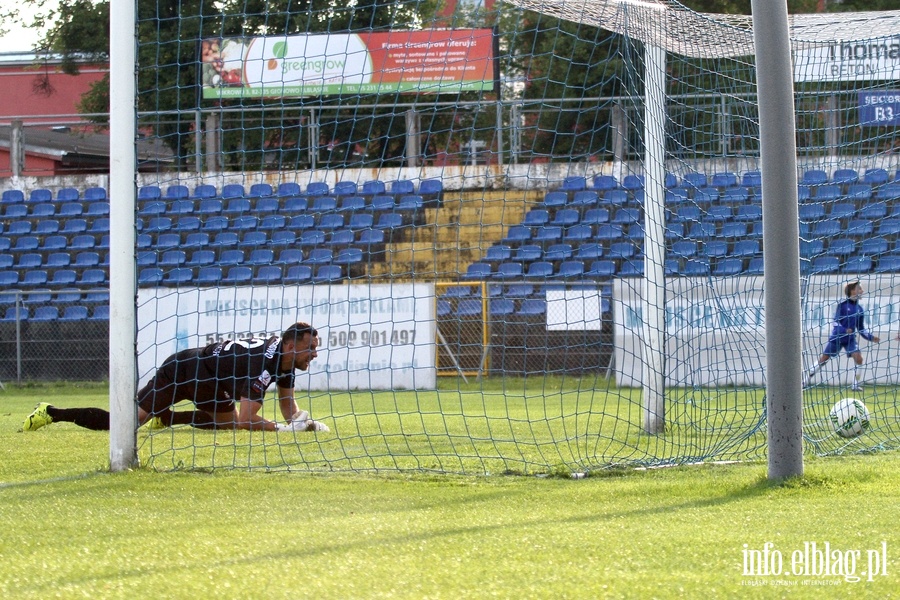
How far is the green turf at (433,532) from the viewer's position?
10.3 ft

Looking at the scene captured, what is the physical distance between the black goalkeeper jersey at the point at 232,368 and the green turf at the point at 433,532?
1484 millimetres

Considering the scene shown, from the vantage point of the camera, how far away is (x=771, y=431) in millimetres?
5090

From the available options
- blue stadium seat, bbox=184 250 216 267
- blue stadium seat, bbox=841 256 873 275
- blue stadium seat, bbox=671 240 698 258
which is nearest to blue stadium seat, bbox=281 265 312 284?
blue stadium seat, bbox=184 250 216 267

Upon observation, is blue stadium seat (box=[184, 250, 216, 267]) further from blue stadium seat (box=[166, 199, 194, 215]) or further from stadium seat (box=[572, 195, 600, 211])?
stadium seat (box=[572, 195, 600, 211])

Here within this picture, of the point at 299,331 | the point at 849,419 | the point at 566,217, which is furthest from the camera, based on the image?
the point at 566,217

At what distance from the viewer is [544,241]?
16922mm

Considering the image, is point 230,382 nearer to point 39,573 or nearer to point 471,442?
point 471,442

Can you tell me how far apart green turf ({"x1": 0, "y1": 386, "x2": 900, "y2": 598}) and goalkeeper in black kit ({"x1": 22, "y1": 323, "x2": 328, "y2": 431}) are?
1315 mm

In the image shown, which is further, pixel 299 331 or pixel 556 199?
pixel 556 199

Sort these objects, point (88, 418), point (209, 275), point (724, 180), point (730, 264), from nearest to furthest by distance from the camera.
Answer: point (88, 418) < point (724, 180) < point (730, 264) < point (209, 275)

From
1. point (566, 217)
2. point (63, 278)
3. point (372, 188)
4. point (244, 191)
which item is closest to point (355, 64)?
point (372, 188)

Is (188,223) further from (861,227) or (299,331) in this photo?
(861,227)

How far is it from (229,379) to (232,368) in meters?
0.09

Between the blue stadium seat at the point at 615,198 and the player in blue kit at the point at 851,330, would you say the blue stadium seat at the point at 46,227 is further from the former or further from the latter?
the player in blue kit at the point at 851,330
